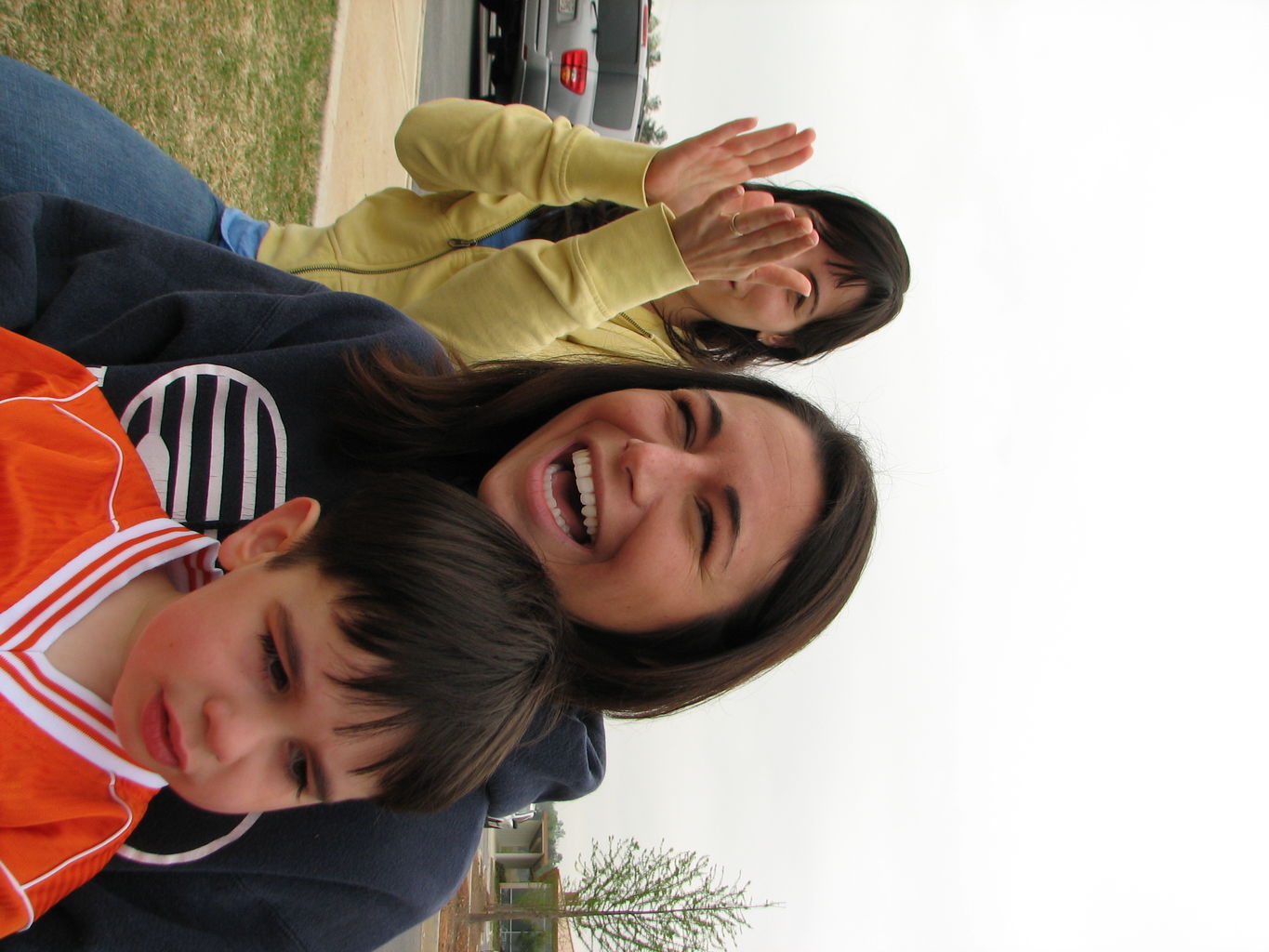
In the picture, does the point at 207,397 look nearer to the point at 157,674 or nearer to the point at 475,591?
the point at 157,674

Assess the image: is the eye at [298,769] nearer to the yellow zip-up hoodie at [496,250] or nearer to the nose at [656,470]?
the nose at [656,470]

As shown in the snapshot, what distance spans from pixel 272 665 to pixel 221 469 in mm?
619

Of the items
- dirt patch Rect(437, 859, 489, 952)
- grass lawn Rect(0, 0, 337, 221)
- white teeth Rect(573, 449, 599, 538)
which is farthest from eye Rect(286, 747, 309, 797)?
dirt patch Rect(437, 859, 489, 952)

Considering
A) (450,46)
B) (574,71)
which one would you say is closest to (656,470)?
(574,71)

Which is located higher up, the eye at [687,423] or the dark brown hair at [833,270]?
the dark brown hair at [833,270]

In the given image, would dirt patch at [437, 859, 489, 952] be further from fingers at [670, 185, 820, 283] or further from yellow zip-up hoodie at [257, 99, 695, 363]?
fingers at [670, 185, 820, 283]

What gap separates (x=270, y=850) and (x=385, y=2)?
216 inches

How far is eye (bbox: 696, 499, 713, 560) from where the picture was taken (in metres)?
1.77

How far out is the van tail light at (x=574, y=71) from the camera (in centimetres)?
700

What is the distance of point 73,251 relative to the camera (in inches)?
72.1

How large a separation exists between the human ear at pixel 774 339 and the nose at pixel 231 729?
2310 mm

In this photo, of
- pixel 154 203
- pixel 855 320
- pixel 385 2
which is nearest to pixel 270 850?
pixel 154 203

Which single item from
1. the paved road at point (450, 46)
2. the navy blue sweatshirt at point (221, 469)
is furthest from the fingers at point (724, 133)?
the paved road at point (450, 46)

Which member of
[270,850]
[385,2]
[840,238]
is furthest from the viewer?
[385,2]
